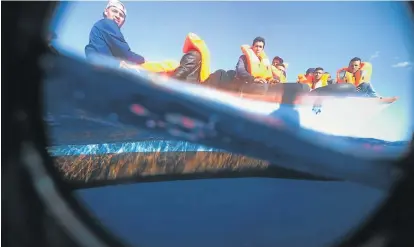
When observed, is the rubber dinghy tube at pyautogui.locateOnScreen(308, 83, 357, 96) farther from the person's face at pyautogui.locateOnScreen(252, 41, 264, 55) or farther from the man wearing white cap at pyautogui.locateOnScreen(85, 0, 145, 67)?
the man wearing white cap at pyautogui.locateOnScreen(85, 0, 145, 67)

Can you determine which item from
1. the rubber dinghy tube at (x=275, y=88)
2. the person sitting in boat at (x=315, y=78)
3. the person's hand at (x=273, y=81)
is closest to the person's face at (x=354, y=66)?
the person sitting in boat at (x=315, y=78)

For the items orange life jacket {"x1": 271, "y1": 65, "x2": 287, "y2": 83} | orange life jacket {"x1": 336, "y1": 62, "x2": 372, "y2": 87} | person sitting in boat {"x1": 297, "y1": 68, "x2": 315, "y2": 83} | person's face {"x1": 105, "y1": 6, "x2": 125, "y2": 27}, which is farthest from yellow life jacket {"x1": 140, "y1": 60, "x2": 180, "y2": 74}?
orange life jacket {"x1": 336, "y1": 62, "x2": 372, "y2": 87}

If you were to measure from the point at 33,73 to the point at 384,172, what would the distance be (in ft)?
5.43

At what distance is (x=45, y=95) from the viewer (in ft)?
7.15

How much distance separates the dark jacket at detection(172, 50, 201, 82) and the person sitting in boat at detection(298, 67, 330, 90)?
0.46 metres

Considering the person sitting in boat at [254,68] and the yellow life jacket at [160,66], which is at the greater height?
the person sitting in boat at [254,68]

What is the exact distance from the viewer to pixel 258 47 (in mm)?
2219

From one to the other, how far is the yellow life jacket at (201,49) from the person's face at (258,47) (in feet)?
0.69

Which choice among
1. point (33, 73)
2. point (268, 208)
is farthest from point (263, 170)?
point (33, 73)

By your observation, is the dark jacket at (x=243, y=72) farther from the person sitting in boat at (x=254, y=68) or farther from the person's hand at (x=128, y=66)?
the person's hand at (x=128, y=66)

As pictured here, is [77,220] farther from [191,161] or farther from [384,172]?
[384,172]

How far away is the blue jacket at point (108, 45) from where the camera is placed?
7.10 ft

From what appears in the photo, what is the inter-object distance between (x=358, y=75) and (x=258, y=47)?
1.53 feet

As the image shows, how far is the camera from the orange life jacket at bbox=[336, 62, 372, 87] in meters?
2.19
